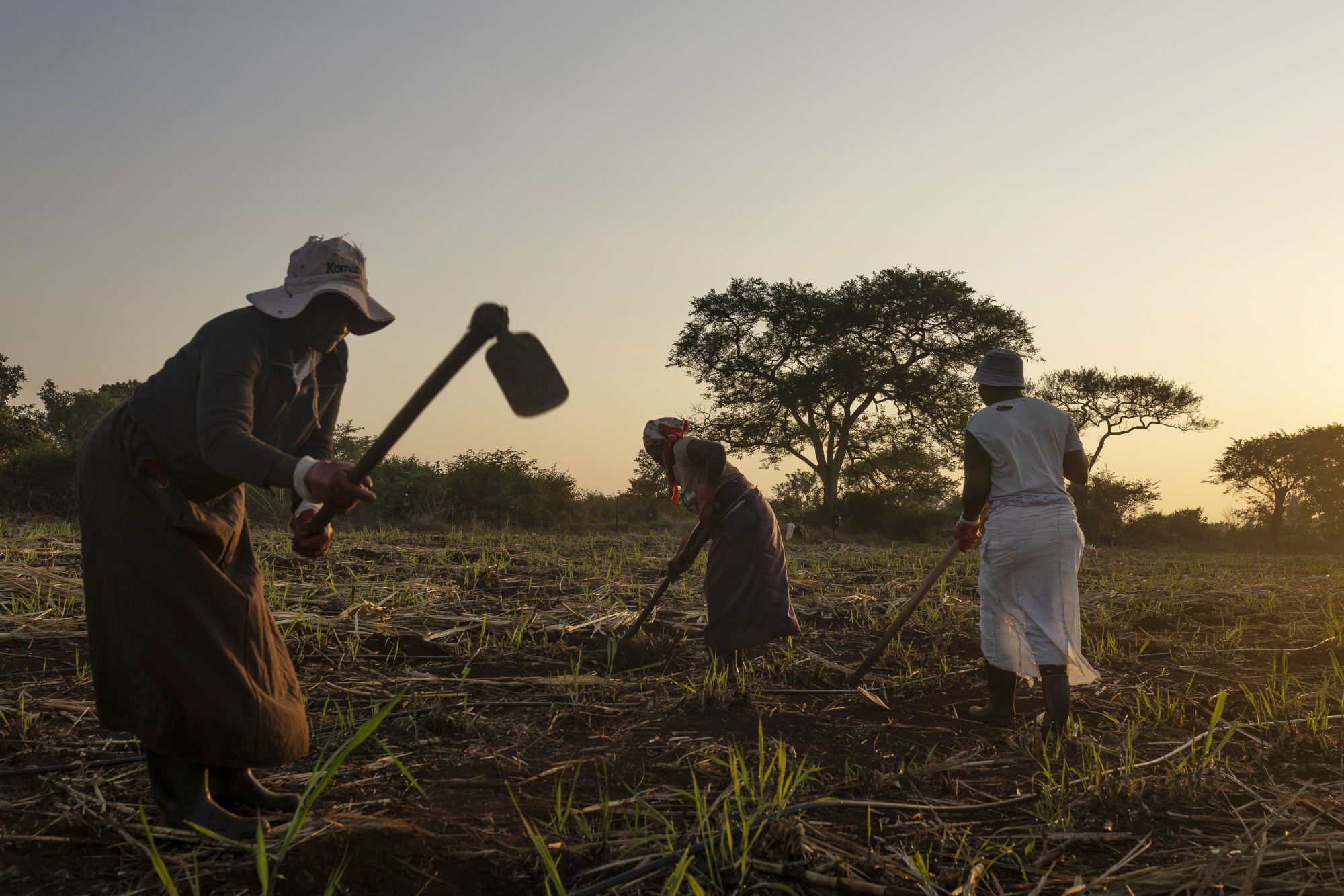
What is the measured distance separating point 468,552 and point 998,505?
19.4ft

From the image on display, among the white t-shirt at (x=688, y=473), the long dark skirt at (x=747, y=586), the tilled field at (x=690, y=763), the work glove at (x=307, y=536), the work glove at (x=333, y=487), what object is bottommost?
the tilled field at (x=690, y=763)

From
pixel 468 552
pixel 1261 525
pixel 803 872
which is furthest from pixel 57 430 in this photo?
pixel 1261 525

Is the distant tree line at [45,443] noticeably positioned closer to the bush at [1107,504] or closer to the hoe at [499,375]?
the hoe at [499,375]

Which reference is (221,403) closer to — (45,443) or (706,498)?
(706,498)

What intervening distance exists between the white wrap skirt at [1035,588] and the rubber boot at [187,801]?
2.95 m

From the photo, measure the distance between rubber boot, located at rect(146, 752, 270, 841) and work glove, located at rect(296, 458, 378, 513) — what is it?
0.76 meters

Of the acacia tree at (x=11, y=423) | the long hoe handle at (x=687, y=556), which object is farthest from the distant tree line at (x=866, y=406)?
the long hoe handle at (x=687, y=556)

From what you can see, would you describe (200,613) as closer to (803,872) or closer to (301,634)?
(803,872)

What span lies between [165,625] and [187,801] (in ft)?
1.41

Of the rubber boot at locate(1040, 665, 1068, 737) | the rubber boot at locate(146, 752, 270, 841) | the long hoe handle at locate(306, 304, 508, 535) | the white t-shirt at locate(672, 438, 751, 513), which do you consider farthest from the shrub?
the rubber boot at locate(1040, 665, 1068, 737)

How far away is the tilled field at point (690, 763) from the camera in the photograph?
1886 mm

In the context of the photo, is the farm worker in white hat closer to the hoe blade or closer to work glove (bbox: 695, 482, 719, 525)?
the hoe blade

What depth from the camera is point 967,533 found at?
392 cm

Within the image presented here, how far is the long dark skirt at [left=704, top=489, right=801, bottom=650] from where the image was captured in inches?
175
